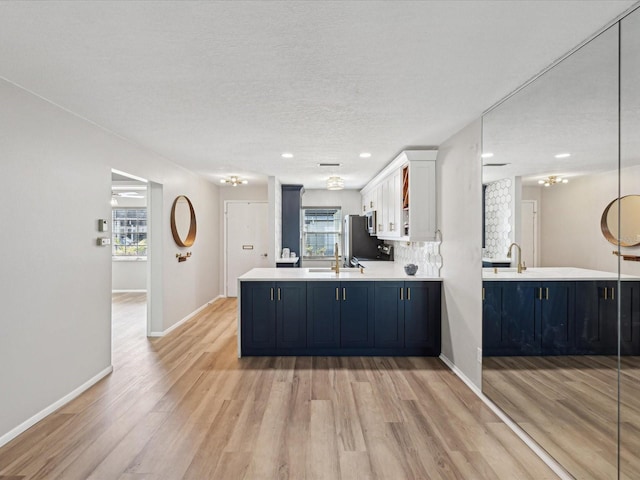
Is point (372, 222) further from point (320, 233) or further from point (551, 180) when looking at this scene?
point (551, 180)

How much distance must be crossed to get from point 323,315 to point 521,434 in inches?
84.0

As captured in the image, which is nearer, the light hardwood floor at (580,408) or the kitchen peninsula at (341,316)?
the light hardwood floor at (580,408)

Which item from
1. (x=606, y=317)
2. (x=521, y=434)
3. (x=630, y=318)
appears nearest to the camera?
(x=630, y=318)

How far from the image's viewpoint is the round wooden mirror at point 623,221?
1562mm

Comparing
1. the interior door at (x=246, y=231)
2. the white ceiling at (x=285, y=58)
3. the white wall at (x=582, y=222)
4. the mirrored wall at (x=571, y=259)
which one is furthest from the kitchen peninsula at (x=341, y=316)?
the interior door at (x=246, y=231)

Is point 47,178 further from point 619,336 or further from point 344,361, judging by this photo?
point 619,336

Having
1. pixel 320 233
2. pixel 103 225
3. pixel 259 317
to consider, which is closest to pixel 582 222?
pixel 259 317

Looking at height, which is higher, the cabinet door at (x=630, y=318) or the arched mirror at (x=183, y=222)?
the arched mirror at (x=183, y=222)

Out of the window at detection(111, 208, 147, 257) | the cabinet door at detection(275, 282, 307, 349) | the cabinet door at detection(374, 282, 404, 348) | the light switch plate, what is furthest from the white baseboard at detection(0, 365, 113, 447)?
the window at detection(111, 208, 147, 257)

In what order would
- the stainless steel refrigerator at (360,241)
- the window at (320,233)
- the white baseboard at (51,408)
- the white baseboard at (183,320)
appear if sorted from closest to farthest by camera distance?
the white baseboard at (51,408) < the white baseboard at (183,320) < the stainless steel refrigerator at (360,241) < the window at (320,233)

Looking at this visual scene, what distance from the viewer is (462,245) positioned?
337 cm

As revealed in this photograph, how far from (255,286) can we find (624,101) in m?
3.41

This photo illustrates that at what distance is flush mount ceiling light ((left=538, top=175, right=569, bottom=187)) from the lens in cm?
203

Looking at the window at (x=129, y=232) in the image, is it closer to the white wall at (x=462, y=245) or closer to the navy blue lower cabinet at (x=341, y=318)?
the navy blue lower cabinet at (x=341, y=318)
